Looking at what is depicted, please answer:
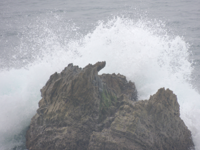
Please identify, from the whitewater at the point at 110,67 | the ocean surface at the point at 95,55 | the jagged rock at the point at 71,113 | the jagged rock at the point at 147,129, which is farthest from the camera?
the ocean surface at the point at 95,55

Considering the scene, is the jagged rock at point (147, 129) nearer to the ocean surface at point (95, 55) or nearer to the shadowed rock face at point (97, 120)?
the shadowed rock face at point (97, 120)

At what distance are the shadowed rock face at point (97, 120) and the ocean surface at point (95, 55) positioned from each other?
102cm

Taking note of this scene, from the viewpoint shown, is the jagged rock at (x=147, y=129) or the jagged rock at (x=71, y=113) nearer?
the jagged rock at (x=147, y=129)

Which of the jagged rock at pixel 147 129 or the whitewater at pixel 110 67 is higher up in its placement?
the whitewater at pixel 110 67

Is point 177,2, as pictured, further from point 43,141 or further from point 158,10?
point 43,141

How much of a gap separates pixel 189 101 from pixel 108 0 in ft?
65.5

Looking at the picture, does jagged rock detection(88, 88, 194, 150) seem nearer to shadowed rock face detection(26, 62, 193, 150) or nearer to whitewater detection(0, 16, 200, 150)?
shadowed rock face detection(26, 62, 193, 150)

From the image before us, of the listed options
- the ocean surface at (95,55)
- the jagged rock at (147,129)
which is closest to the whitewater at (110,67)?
the ocean surface at (95,55)

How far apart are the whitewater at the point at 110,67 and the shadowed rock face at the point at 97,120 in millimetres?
1041

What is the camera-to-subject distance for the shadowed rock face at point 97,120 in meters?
4.88

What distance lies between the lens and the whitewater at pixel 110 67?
21.3 feet

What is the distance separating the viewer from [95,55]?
10.6 m

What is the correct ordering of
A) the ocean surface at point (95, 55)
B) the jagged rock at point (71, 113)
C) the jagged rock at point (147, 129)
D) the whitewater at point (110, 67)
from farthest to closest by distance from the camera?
the ocean surface at point (95, 55) → the whitewater at point (110, 67) → the jagged rock at point (71, 113) → the jagged rock at point (147, 129)

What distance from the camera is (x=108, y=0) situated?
24.8 meters
